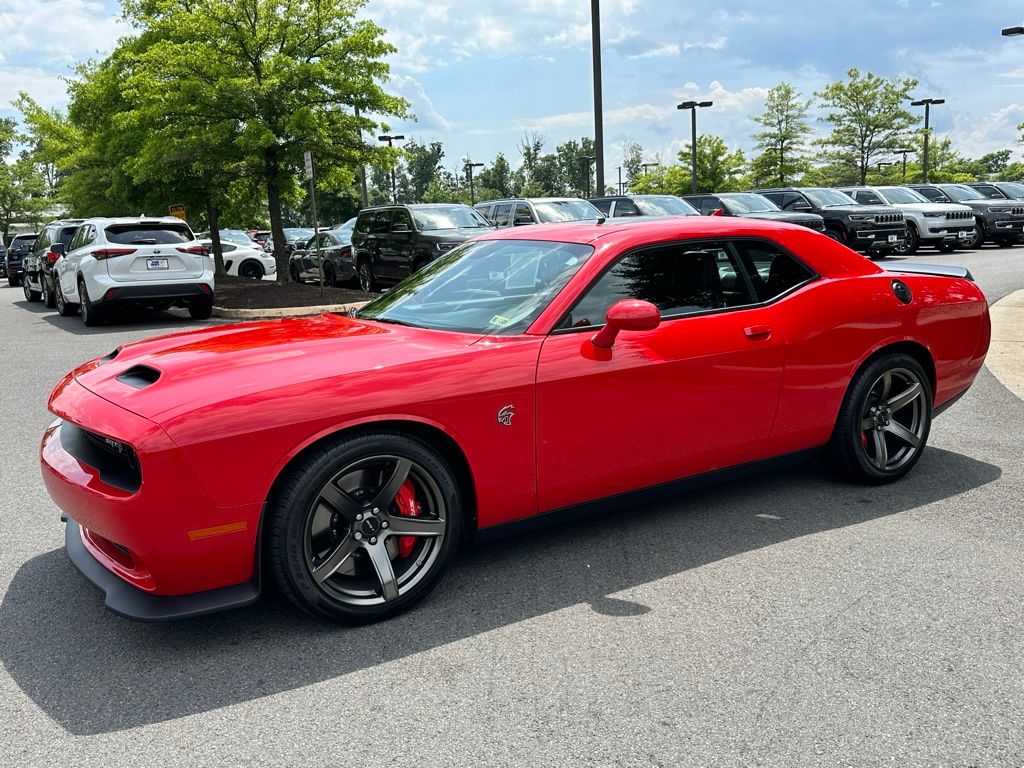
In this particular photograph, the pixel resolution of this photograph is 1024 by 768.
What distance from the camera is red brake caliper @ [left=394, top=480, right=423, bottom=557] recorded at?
3.49m

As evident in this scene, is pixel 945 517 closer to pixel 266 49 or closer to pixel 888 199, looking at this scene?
pixel 266 49

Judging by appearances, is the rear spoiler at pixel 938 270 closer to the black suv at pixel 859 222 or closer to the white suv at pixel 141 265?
the white suv at pixel 141 265

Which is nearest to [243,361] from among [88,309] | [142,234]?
[142,234]

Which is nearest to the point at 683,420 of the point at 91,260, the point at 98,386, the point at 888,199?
the point at 98,386

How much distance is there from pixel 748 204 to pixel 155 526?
20.2m


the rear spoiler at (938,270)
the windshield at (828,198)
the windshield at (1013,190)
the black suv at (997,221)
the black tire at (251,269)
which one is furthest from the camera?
the windshield at (1013,190)

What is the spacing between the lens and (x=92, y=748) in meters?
2.64

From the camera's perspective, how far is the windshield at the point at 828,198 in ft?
74.9

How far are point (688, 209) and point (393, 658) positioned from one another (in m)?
17.6

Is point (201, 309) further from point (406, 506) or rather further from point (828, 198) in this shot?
point (828, 198)

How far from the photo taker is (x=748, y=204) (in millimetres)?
21359

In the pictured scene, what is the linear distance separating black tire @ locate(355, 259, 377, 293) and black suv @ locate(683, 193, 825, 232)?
790 cm

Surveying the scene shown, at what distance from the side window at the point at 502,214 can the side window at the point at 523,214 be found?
23 centimetres

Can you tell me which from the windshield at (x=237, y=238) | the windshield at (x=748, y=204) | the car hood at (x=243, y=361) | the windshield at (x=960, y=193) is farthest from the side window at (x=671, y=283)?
the windshield at (x=960, y=193)
